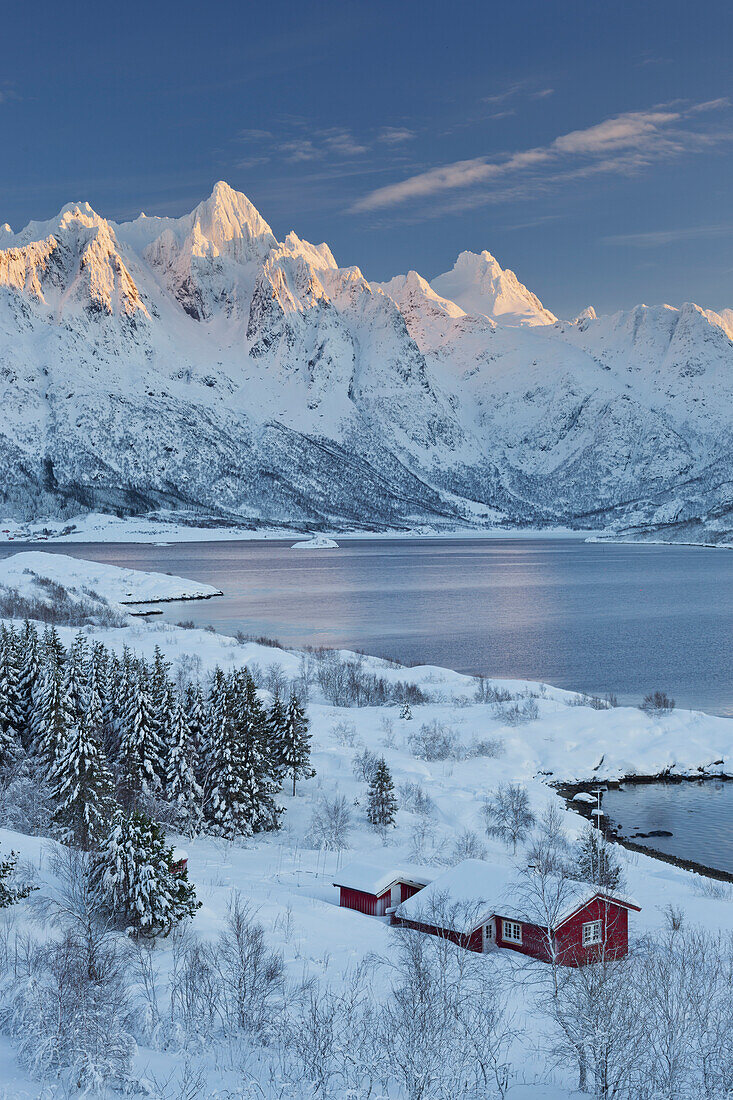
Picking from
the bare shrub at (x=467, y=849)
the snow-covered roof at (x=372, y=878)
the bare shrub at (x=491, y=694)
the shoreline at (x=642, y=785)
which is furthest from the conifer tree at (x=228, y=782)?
the bare shrub at (x=491, y=694)

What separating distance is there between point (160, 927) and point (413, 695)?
40041 millimetres

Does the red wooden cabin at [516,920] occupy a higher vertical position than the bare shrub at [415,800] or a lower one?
higher

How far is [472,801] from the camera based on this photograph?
135 feet

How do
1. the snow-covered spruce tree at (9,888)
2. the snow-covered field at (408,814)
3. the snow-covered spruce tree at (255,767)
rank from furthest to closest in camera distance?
the snow-covered spruce tree at (255,767), the snow-covered spruce tree at (9,888), the snow-covered field at (408,814)

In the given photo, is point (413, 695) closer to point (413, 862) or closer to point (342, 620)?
point (413, 862)

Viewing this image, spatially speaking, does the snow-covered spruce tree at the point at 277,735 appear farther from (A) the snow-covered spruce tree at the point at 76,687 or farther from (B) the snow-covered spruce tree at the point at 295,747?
(A) the snow-covered spruce tree at the point at 76,687

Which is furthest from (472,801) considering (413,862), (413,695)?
(413,695)

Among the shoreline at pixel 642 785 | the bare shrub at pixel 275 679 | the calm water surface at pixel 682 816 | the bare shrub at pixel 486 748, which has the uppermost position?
the bare shrub at pixel 275 679

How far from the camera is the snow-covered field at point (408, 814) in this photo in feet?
59.6

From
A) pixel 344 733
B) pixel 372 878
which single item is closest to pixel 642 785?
pixel 344 733

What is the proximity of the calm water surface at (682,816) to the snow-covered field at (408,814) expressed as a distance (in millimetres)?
1950

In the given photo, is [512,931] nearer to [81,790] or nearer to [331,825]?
[331,825]

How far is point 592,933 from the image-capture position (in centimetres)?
2411

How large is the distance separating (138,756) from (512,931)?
18140 mm
